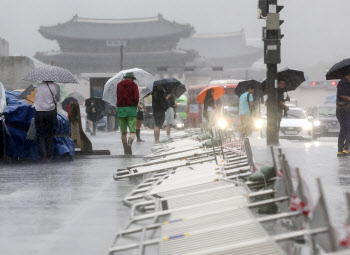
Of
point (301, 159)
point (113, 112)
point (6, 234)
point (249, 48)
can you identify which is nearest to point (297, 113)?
→ point (113, 112)

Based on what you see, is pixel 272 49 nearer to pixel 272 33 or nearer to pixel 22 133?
pixel 272 33

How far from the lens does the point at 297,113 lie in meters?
27.3

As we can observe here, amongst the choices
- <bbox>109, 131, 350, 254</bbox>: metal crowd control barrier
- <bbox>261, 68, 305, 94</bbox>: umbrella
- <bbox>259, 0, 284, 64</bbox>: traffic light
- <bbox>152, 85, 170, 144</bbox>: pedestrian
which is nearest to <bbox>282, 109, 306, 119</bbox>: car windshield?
<bbox>261, 68, 305, 94</bbox>: umbrella

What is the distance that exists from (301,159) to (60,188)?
19.0ft

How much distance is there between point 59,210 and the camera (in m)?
6.22

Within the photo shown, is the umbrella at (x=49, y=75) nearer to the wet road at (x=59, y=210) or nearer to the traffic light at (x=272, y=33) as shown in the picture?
the wet road at (x=59, y=210)

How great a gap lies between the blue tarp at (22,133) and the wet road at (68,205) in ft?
2.52

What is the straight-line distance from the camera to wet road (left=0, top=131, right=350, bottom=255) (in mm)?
4719

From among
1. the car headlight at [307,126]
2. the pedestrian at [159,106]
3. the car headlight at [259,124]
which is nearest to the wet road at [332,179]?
the pedestrian at [159,106]

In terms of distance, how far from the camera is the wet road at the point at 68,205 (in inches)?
186

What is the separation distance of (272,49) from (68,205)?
9.51 meters

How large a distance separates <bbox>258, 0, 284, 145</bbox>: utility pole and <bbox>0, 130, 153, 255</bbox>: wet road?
5792 mm

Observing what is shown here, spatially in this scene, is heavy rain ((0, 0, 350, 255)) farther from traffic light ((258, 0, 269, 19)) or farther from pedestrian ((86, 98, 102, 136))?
pedestrian ((86, 98, 102, 136))

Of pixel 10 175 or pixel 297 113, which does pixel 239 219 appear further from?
pixel 297 113
